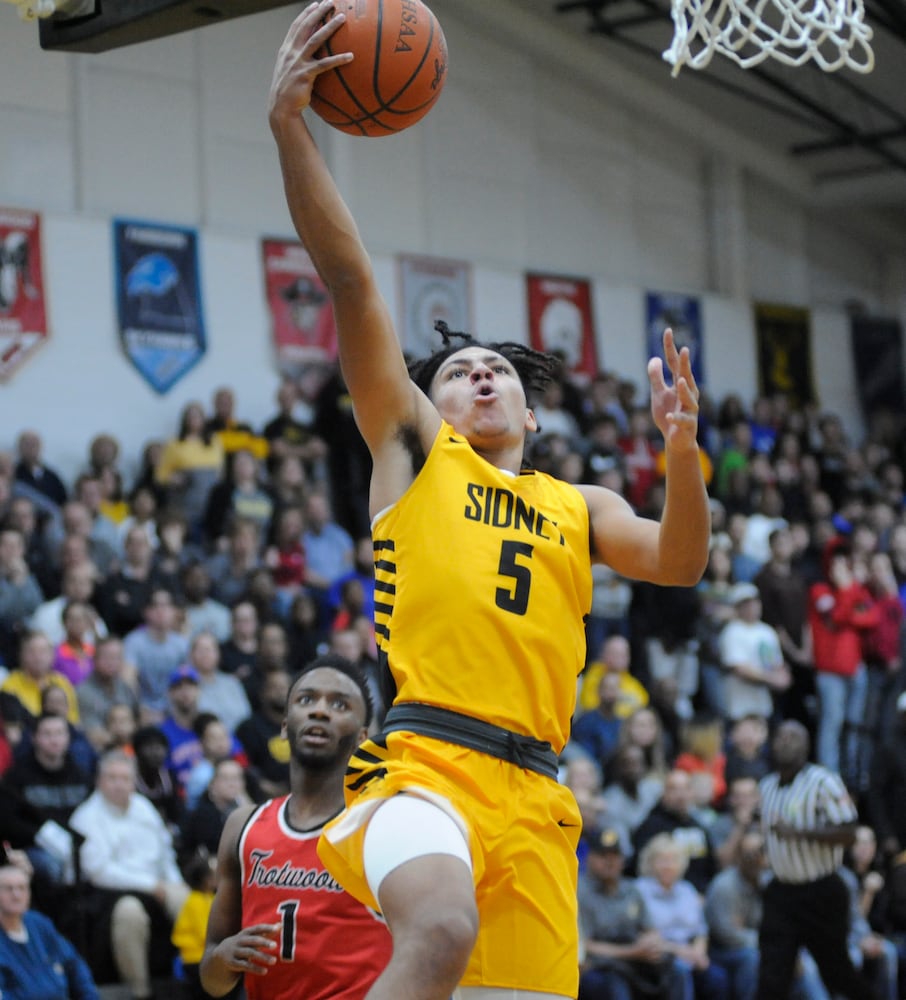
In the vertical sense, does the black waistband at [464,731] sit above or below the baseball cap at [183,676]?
above

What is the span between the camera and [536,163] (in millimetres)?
17844

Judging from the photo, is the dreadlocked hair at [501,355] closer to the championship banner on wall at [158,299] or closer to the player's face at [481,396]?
the player's face at [481,396]

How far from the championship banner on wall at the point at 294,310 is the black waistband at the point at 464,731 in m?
11.6

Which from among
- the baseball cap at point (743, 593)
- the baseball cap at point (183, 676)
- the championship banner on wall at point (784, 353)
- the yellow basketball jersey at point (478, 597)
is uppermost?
the championship banner on wall at point (784, 353)

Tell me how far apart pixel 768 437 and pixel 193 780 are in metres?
9.74

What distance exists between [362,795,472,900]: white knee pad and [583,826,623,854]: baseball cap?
19.0 ft

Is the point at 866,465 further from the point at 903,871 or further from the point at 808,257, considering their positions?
the point at 903,871

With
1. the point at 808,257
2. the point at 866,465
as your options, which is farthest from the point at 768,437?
the point at 808,257

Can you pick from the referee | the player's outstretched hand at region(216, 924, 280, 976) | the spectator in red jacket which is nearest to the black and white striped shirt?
the referee

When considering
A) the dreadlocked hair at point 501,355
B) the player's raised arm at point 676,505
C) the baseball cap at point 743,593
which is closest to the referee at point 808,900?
the baseball cap at point 743,593

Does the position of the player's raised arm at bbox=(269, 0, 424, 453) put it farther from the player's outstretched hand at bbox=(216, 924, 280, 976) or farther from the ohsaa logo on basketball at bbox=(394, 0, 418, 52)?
the player's outstretched hand at bbox=(216, 924, 280, 976)

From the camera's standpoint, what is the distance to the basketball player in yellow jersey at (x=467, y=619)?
357 centimetres

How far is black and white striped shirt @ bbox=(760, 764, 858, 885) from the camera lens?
8812 millimetres

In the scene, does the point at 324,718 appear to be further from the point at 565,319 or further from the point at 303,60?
the point at 565,319
